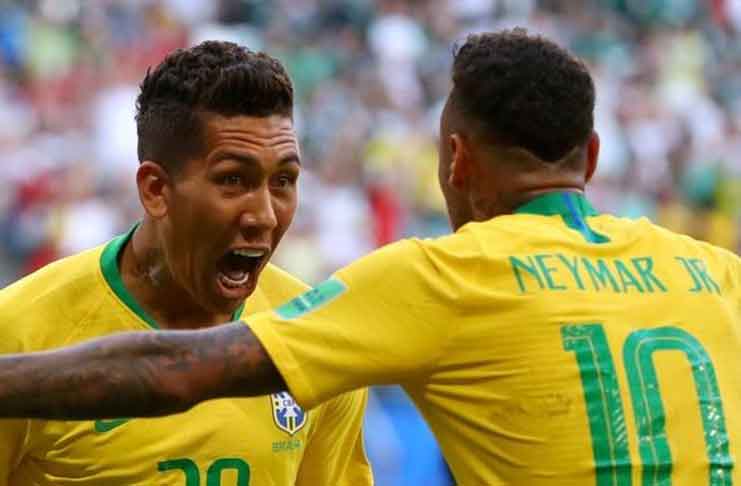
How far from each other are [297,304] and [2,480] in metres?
1.30

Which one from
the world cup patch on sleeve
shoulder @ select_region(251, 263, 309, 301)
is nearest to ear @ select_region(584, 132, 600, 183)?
the world cup patch on sleeve

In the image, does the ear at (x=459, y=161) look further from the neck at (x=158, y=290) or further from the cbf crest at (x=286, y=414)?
the neck at (x=158, y=290)

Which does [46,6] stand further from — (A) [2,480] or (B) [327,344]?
(B) [327,344]

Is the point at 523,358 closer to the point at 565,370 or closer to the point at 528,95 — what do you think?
the point at 565,370

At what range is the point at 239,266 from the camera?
207 inches

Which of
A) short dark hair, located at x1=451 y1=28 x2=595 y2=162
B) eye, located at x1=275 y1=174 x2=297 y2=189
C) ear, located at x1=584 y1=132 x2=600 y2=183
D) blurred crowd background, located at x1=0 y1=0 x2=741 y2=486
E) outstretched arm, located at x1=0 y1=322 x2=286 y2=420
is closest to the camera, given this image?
outstretched arm, located at x1=0 y1=322 x2=286 y2=420

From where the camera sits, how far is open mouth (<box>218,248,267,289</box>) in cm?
520

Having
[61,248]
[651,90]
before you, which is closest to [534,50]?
[61,248]

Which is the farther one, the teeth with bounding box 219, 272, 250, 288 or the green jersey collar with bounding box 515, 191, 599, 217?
the teeth with bounding box 219, 272, 250, 288

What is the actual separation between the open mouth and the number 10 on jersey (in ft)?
4.42

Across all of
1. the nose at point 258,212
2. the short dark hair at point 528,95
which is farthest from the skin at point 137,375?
the nose at point 258,212

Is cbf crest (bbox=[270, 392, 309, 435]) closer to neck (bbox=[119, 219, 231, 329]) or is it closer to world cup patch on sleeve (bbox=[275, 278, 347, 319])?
neck (bbox=[119, 219, 231, 329])

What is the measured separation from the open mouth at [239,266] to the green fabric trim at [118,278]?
7.0 inches

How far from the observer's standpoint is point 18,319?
16.6ft
